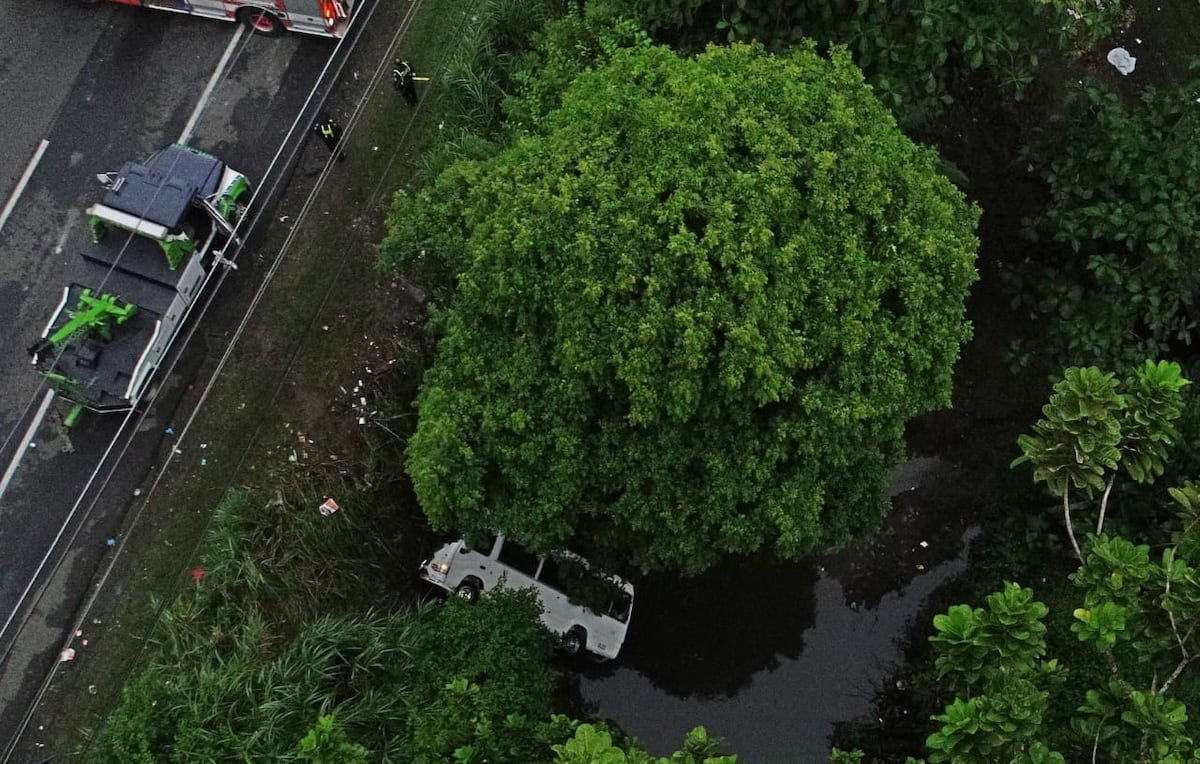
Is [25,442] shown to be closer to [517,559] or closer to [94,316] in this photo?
[94,316]

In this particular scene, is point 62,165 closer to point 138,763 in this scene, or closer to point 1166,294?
point 138,763

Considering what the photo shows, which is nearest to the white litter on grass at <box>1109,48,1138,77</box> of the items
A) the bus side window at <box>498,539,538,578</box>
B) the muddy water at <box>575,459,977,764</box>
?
the muddy water at <box>575,459,977,764</box>

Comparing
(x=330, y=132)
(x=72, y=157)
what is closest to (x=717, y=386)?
(x=330, y=132)

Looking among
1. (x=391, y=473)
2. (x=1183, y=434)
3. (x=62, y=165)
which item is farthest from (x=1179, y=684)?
(x=62, y=165)

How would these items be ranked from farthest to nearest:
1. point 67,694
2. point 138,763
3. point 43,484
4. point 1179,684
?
point 43,484
point 67,694
point 1179,684
point 138,763

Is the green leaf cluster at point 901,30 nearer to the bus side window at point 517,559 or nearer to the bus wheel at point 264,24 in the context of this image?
the bus wheel at point 264,24
